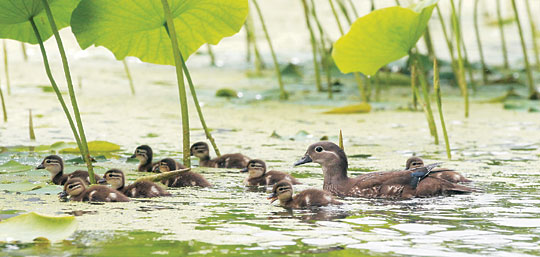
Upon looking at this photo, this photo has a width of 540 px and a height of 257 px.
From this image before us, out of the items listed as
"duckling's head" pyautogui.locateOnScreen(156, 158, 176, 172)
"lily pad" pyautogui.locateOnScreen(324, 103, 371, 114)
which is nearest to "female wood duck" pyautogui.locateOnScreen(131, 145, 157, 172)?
"duckling's head" pyautogui.locateOnScreen(156, 158, 176, 172)

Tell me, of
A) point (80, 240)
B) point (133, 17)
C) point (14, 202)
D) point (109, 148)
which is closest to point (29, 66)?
point (109, 148)

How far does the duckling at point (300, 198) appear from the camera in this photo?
4.85 meters

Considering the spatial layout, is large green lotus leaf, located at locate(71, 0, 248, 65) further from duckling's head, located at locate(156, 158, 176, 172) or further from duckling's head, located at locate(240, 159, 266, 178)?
duckling's head, located at locate(240, 159, 266, 178)

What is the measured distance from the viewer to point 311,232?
13.3 feet

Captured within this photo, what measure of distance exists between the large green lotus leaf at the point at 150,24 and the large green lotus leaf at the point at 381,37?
0.82m

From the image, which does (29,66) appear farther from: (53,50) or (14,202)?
(14,202)

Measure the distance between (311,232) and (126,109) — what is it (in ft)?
17.9

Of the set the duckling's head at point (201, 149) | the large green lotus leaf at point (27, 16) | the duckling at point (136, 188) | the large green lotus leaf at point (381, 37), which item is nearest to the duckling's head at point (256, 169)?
the duckling at point (136, 188)

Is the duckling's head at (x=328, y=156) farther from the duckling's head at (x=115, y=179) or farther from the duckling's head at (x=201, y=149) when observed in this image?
the duckling's head at (x=115, y=179)

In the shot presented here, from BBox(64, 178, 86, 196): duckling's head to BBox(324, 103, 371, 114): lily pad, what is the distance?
4487mm

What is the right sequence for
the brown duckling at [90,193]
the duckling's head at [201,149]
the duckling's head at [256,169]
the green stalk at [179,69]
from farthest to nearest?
the duckling's head at [201,149], the duckling's head at [256,169], the green stalk at [179,69], the brown duckling at [90,193]

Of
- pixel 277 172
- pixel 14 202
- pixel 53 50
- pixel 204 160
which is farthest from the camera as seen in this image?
pixel 53 50

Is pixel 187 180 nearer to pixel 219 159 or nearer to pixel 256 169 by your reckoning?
pixel 256 169

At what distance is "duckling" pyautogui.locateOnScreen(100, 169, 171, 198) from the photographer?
5.07m
